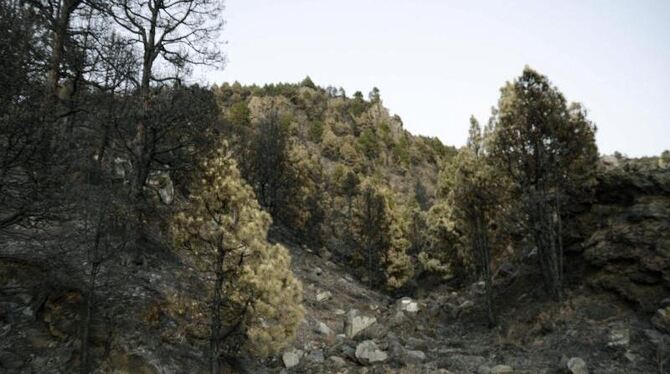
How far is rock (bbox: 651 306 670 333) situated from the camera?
13422 millimetres

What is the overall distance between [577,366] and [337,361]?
7.08 meters

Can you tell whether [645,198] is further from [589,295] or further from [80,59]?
[80,59]

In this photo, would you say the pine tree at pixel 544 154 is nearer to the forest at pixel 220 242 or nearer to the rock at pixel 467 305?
the forest at pixel 220 242

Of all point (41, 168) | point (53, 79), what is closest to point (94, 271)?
point (41, 168)

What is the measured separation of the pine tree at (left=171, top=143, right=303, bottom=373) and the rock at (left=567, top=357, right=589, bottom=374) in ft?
25.5

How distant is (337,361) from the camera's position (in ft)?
47.8

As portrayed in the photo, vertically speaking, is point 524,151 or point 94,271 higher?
point 524,151

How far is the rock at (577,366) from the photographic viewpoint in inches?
480

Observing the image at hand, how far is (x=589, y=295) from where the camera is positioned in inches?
658

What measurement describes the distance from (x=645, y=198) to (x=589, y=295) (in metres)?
4.42

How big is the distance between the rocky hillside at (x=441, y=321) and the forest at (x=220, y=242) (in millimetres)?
61

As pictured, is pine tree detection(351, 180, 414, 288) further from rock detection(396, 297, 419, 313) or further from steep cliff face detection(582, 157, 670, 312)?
steep cliff face detection(582, 157, 670, 312)

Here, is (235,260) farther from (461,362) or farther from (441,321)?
(441,321)

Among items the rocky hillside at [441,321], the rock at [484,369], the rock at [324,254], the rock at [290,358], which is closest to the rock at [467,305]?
the rocky hillside at [441,321]
